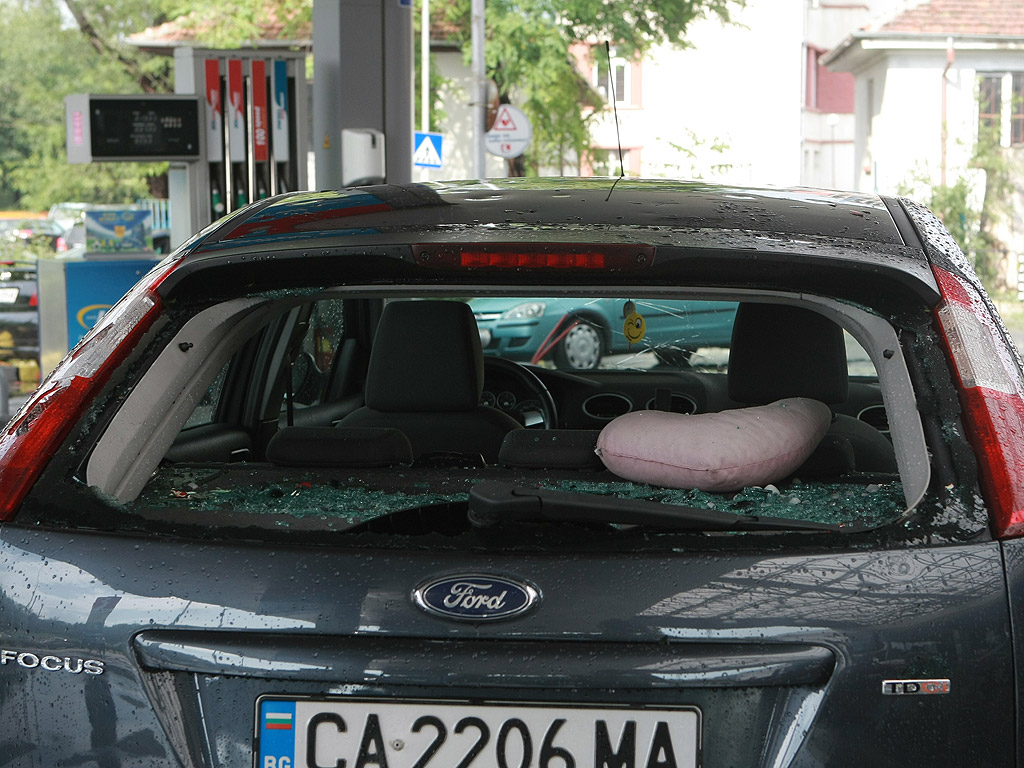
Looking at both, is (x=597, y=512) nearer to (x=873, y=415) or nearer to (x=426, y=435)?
(x=426, y=435)

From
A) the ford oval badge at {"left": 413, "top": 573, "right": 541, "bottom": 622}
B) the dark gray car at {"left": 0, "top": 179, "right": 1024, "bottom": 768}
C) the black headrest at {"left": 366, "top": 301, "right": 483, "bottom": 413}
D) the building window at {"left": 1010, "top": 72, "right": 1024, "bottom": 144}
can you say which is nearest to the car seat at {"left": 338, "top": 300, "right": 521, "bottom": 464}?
the black headrest at {"left": 366, "top": 301, "right": 483, "bottom": 413}

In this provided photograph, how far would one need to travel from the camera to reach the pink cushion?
2172 millimetres

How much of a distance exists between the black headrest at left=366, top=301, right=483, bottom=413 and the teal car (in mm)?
372

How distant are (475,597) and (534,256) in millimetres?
530

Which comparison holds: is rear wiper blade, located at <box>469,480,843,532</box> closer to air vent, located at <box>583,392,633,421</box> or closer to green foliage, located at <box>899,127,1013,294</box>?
air vent, located at <box>583,392,633,421</box>

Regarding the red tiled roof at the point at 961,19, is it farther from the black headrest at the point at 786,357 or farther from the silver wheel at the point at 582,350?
the black headrest at the point at 786,357

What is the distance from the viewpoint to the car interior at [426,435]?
82.2 inches

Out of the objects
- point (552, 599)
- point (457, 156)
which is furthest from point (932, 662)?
point (457, 156)

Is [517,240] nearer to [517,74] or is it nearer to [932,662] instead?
[932,662]

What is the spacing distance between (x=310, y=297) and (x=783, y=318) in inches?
34.6

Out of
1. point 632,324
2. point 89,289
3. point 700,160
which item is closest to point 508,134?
point 89,289

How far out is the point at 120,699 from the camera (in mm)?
1741

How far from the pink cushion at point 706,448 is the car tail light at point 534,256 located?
349mm

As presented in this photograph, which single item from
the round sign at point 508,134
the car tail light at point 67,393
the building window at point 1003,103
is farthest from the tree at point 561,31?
the car tail light at point 67,393
